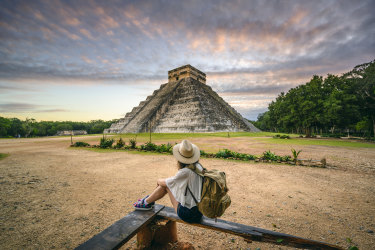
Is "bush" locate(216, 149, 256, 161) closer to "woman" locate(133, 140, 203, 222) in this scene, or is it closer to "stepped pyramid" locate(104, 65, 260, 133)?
"woman" locate(133, 140, 203, 222)

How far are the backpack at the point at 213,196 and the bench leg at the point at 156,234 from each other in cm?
77

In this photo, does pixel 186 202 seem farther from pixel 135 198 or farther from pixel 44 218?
pixel 44 218

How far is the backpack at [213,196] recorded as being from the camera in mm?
2125

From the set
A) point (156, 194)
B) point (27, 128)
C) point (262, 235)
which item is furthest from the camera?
point (27, 128)

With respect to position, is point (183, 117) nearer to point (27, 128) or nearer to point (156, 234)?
point (156, 234)

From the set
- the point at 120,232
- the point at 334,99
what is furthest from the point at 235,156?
the point at 334,99

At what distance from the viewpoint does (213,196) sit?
2.14 m

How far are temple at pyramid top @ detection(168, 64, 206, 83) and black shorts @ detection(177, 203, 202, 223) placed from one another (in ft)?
156

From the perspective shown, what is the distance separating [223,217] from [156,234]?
1.48m

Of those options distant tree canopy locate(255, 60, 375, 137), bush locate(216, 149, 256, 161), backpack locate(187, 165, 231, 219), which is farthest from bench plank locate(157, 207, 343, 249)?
distant tree canopy locate(255, 60, 375, 137)

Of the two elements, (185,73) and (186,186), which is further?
(185,73)

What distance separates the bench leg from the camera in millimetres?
2562

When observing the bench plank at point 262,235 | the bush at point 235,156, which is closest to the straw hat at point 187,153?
the bench plank at point 262,235

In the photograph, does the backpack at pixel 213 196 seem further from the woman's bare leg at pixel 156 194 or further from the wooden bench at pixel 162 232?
the woman's bare leg at pixel 156 194
